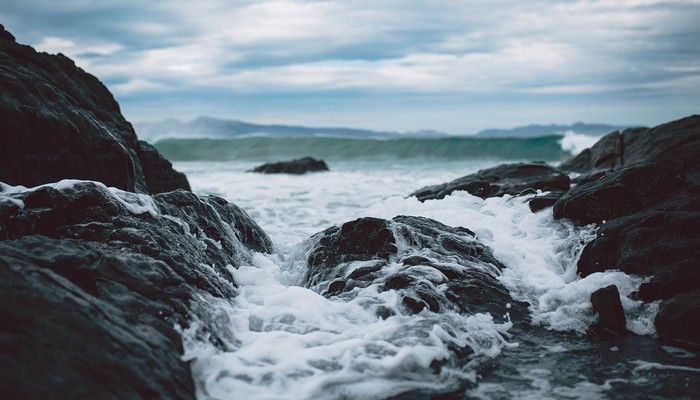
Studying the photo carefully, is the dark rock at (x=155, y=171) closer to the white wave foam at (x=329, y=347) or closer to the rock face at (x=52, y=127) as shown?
the rock face at (x=52, y=127)

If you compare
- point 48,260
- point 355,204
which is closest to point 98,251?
point 48,260

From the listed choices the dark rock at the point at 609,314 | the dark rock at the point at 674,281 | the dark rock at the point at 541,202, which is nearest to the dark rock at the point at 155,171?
the dark rock at the point at 541,202

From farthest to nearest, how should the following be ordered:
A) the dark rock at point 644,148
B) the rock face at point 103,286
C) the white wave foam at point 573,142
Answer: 1. the white wave foam at point 573,142
2. the dark rock at point 644,148
3. the rock face at point 103,286

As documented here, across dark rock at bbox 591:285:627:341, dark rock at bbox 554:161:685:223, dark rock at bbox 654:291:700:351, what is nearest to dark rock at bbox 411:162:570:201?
dark rock at bbox 554:161:685:223

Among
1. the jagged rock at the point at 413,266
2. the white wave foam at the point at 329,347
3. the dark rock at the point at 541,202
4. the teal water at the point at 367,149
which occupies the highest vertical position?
the teal water at the point at 367,149

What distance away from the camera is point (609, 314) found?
441 cm

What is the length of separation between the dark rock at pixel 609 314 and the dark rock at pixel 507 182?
421cm

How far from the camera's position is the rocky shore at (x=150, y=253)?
2.91 metres

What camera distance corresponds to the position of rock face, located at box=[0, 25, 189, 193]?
18.1 feet

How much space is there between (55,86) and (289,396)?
16.6 feet

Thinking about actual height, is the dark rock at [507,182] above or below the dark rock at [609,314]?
above

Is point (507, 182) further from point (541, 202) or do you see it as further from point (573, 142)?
point (573, 142)

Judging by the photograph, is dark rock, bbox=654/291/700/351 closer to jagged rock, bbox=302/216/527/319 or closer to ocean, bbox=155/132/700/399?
ocean, bbox=155/132/700/399

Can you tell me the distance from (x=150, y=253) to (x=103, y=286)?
0.71 meters
